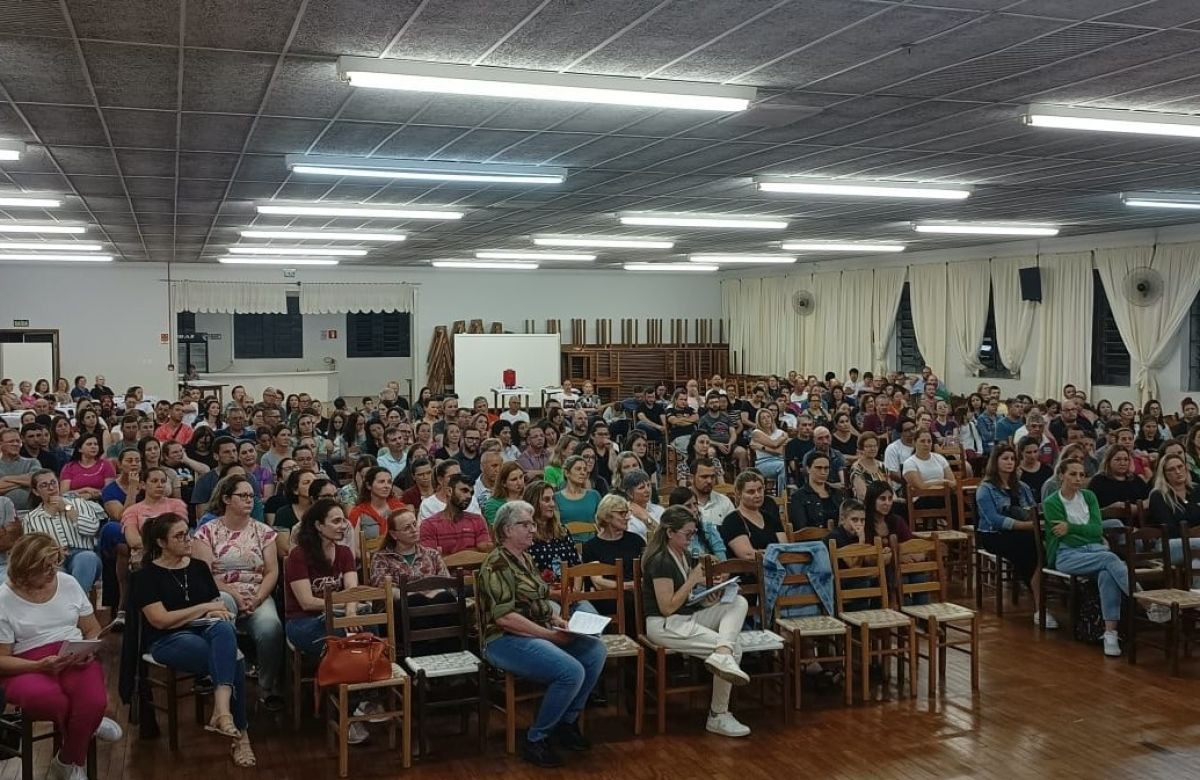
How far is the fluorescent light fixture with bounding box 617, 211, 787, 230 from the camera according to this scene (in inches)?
460

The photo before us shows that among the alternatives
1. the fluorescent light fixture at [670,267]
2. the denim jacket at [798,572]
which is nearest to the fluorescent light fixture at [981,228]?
the fluorescent light fixture at [670,267]

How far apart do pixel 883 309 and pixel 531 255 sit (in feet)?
20.2

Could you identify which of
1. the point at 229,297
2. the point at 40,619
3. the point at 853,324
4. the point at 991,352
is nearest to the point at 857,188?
the point at 40,619

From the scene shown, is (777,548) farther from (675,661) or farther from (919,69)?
(919,69)

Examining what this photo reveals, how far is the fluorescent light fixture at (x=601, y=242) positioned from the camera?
557 inches

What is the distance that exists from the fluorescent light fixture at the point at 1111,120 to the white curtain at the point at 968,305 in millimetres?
9375

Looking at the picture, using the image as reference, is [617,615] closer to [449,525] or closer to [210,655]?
[449,525]

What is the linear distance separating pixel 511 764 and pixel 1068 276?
1241cm

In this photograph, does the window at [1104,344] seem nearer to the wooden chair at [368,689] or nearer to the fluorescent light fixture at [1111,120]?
the fluorescent light fixture at [1111,120]

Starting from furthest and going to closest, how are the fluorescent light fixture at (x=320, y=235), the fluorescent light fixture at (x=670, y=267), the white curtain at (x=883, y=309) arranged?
the fluorescent light fixture at (x=670, y=267) < the white curtain at (x=883, y=309) < the fluorescent light fixture at (x=320, y=235)

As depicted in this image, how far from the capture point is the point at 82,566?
21.3 feet

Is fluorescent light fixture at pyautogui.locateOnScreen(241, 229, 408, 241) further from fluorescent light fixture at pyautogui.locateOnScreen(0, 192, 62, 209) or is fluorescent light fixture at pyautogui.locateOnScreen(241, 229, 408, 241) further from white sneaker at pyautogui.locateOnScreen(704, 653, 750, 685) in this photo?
white sneaker at pyautogui.locateOnScreen(704, 653, 750, 685)

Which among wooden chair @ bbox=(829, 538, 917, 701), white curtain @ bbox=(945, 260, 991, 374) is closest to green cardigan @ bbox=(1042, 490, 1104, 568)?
wooden chair @ bbox=(829, 538, 917, 701)

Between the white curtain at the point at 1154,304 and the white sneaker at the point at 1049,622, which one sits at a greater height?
the white curtain at the point at 1154,304
